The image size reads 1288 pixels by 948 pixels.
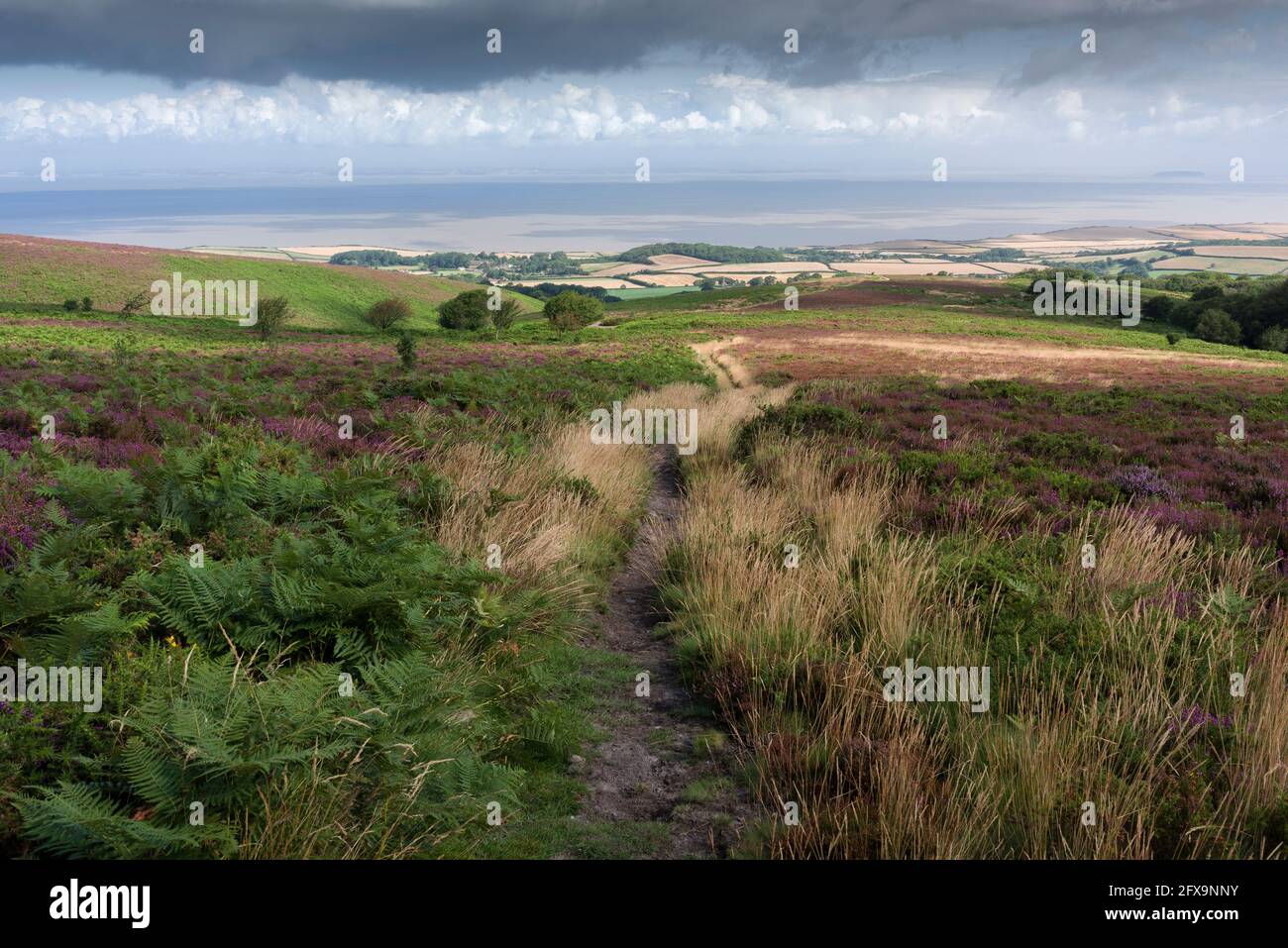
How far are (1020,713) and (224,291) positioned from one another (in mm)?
104037

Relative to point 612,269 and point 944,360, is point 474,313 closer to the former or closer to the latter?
point 944,360

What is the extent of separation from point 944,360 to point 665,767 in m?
42.0

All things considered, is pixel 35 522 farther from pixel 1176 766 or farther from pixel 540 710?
pixel 1176 766

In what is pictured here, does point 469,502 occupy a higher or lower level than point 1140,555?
higher

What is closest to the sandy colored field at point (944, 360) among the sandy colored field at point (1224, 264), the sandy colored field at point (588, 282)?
the sandy colored field at point (588, 282)

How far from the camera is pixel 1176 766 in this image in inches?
152

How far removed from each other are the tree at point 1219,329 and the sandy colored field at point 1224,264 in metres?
86.2

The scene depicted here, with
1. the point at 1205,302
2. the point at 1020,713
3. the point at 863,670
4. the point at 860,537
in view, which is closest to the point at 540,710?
the point at 863,670

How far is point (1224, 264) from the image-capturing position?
17488cm

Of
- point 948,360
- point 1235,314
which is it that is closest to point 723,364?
point 948,360

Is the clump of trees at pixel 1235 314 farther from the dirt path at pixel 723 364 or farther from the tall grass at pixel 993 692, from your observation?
the tall grass at pixel 993 692

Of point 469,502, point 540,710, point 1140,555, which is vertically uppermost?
point 469,502

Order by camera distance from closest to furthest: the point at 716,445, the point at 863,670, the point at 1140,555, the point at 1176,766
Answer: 1. the point at 1176,766
2. the point at 863,670
3. the point at 1140,555
4. the point at 716,445

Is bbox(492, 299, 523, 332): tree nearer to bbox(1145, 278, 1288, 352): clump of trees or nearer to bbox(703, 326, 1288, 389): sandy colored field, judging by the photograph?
bbox(703, 326, 1288, 389): sandy colored field
